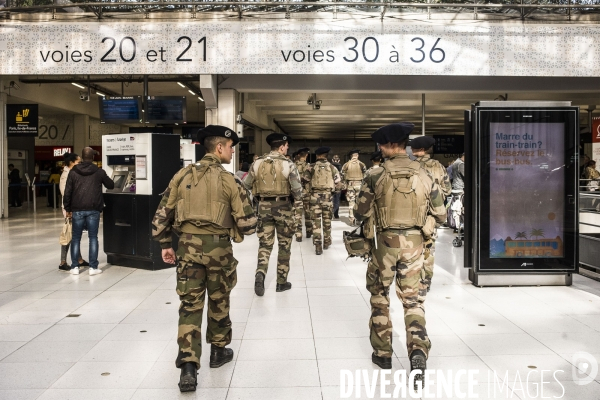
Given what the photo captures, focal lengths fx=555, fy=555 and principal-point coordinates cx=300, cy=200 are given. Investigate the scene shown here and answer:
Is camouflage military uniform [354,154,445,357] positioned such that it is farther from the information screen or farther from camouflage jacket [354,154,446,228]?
the information screen

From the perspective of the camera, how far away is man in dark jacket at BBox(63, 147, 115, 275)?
23.3ft

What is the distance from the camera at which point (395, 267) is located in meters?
3.70

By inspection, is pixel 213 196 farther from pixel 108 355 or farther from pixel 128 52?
pixel 128 52

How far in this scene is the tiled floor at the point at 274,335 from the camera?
137 inches

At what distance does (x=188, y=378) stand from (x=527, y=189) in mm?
4627

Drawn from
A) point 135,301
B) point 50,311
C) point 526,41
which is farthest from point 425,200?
point 526,41

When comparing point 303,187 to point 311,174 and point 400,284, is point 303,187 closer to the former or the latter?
point 311,174

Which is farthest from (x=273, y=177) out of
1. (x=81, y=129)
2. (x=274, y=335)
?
(x=81, y=129)

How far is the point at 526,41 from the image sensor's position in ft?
40.5

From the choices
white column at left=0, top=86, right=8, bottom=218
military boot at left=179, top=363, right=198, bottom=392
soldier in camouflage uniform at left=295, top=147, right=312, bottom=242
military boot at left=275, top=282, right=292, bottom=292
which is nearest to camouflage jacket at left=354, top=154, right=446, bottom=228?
military boot at left=179, top=363, right=198, bottom=392

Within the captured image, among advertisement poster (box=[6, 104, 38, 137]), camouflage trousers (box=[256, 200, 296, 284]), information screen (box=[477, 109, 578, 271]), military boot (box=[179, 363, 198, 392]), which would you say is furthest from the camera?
advertisement poster (box=[6, 104, 38, 137])

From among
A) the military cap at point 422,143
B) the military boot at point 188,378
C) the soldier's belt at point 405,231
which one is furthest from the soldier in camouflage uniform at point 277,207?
the military boot at point 188,378

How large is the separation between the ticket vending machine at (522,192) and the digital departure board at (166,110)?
8045mm

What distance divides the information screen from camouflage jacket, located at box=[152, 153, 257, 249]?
3586 mm
